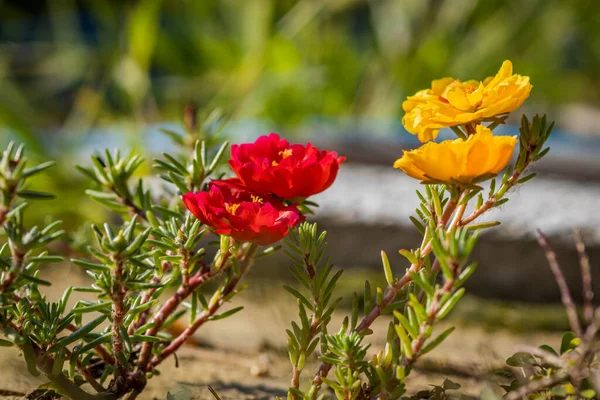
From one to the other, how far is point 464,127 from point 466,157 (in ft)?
0.37

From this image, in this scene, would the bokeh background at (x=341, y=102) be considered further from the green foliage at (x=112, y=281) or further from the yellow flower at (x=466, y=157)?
the yellow flower at (x=466, y=157)

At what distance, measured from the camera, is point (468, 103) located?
2.52ft

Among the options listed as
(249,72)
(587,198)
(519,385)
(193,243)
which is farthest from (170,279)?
(249,72)

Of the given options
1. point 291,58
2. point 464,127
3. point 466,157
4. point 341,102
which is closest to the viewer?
point 466,157

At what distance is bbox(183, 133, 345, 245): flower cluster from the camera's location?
75 cm

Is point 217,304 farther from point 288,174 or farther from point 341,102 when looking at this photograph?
point 341,102

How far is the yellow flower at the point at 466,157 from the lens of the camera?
696mm

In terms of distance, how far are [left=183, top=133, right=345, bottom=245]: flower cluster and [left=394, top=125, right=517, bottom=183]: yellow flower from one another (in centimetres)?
13

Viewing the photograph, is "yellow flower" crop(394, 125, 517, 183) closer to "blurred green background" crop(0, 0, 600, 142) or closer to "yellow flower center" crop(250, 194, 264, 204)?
"yellow flower center" crop(250, 194, 264, 204)

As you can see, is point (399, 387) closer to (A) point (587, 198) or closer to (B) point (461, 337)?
(B) point (461, 337)

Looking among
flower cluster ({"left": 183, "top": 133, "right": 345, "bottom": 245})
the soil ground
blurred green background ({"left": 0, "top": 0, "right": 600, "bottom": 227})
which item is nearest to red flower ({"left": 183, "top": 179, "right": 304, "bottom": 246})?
flower cluster ({"left": 183, "top": 133, "right": 345, "bottom": 245})

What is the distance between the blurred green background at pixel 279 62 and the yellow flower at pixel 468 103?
1552 millimetres

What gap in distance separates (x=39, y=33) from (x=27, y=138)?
2724 millimetres

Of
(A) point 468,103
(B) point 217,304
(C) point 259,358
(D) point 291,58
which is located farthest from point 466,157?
(D) point 291,58
